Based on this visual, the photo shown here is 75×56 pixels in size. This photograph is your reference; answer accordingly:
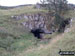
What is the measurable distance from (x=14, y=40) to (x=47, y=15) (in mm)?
7609

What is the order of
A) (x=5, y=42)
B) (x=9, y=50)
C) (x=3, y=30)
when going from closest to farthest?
(x=9, y=50) < (x=5, y=42) < (x=3, y=30)

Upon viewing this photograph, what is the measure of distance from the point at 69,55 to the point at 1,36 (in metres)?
9.95

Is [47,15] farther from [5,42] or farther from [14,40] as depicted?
[5,42]

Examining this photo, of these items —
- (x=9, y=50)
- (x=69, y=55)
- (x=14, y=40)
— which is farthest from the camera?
(x=14, y=40)

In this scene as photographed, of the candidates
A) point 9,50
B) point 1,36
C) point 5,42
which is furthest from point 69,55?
point 1,36

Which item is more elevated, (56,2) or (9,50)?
(56,2)

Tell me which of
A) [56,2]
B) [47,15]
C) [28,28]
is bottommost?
[28,28]

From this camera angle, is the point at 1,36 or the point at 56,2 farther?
the point at 56,2

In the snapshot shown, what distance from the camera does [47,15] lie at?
23.5m

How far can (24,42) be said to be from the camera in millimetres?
17094

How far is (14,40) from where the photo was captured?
696 inches

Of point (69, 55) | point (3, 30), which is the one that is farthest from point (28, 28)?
point (69, 55)

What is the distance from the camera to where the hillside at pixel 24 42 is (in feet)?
37.0

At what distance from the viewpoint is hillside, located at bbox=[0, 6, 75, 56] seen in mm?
11290
